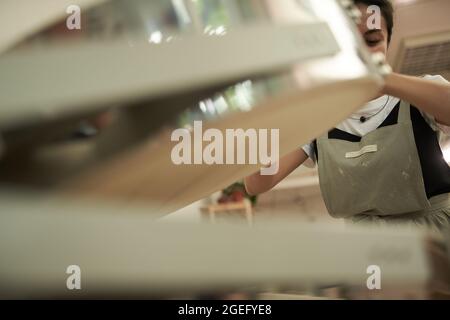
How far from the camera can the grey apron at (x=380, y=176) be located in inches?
27.4

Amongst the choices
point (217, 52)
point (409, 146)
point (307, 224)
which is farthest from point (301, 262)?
point (409, 146)

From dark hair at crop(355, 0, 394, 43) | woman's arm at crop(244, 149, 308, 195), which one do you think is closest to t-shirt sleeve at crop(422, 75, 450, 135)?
dark hair at crop(355, 0, 394, 43)

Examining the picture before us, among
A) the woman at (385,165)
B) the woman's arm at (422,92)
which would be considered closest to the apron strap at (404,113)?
the woman at (385,165)

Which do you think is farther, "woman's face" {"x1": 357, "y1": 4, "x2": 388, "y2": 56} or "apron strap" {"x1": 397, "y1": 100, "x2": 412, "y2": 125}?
"apron strap" {"x1": 397, "y1": 100, "x2": 412, "y2": 125}

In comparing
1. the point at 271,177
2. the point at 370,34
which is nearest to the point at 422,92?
the point at 370,34

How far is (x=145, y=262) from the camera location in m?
0.18

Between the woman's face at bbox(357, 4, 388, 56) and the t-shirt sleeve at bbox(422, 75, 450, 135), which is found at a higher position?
the woman's face at bbox(357, 4, 388, 56)

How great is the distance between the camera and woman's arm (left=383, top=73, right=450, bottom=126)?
1.72 ft

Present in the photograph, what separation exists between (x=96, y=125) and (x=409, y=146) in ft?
1.94

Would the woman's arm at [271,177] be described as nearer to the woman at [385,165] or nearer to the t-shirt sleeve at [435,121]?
the woman at [385,165]

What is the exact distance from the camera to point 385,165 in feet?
2.36

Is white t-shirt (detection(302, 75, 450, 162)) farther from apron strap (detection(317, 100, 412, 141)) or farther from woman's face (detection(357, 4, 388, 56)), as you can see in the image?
woman's face (detection(357, 4, 388, 56))

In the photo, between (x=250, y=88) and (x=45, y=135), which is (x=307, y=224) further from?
(x=45, y=135)
